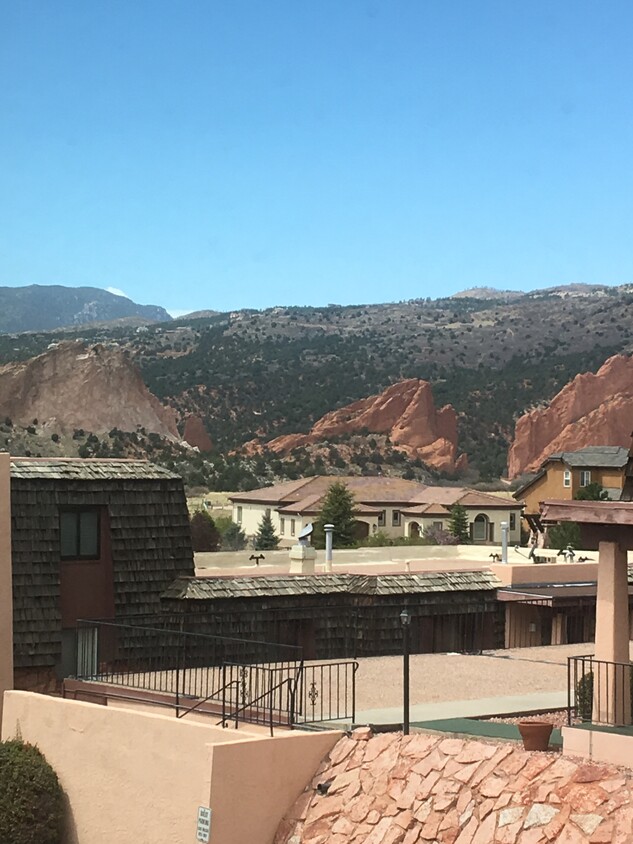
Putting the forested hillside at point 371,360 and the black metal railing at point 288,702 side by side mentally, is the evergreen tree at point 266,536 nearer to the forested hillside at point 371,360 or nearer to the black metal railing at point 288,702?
the forested hillside at point 371,360

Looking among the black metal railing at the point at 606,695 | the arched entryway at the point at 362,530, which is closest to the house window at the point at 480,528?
the arched entryway at the point at 362,530

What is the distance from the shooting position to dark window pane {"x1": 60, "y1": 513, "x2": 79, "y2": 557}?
979 inches

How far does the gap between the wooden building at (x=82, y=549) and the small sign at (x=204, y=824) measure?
307 inches

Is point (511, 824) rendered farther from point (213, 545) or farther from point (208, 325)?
point (208, 325)

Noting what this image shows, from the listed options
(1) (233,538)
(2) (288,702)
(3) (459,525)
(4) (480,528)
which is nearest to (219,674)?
(2) (288,702)

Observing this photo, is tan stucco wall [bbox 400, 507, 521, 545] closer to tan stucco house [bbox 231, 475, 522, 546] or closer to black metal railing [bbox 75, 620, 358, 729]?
tan stucco house [bbox 231, 475, 522, 546]

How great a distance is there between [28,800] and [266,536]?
5673 cm

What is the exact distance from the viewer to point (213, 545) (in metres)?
59.4

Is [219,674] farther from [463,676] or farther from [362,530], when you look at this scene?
[362,530]

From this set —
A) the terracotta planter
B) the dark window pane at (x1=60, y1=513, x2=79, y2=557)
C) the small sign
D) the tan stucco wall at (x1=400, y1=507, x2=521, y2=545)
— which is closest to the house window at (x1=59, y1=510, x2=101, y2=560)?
the dark window pane at (x1=60, y1=513, x2=79, y2=557)

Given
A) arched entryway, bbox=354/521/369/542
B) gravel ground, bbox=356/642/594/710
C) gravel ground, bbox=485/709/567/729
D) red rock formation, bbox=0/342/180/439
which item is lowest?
arched entryway, bbox=354/521/369/542

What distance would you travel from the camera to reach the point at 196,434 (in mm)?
128500

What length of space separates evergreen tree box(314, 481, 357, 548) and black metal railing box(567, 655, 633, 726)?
163 feet

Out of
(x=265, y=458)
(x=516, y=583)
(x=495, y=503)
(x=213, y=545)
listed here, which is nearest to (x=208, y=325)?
(x=265, y=458)
